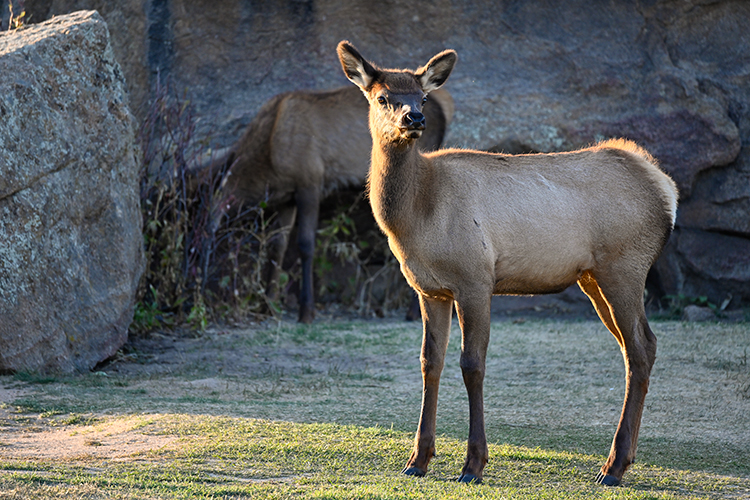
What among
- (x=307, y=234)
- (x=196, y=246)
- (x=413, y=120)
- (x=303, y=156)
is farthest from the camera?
(x=303, y=156)

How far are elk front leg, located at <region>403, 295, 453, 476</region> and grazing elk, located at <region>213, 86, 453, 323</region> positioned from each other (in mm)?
5237

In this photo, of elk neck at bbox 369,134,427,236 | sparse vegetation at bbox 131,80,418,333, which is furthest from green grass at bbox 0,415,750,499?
sparse vegetation at bbox 131,80,418,333

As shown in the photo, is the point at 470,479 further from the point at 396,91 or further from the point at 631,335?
the point at 396,91

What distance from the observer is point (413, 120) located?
14.9 ft

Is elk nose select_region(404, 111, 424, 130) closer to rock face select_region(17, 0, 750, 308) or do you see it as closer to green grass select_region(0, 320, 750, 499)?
green grass select_region(0, 320, 750, 499)

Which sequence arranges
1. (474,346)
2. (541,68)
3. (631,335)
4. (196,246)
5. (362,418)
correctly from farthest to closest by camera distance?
(541,68) → (196,246) → (362,418) → (631,335) → (474,346)

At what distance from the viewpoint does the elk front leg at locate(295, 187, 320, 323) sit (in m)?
10.2

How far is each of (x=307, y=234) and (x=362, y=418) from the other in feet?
15.6

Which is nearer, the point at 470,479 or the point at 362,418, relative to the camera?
the point at 470,479

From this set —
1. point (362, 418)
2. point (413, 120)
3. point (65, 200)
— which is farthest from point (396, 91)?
point (65, 200)

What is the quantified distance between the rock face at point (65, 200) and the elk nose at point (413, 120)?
12.6 feet

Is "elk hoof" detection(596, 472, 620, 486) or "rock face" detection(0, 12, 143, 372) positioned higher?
"rock face" detection(0, 12, 143, 372)

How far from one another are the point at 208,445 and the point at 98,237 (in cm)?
339

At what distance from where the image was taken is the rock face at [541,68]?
10.7 metres
